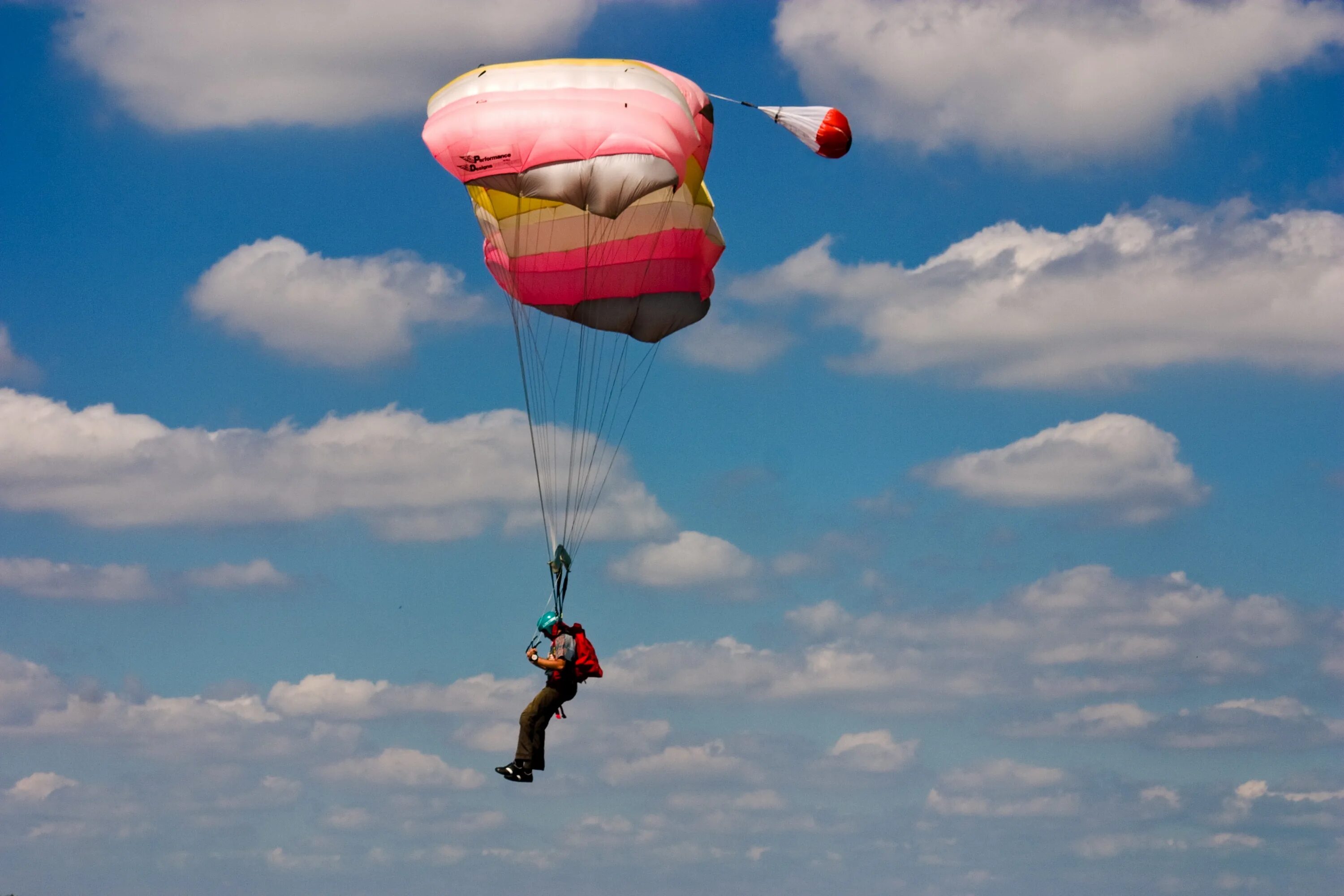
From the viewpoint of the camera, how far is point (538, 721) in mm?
33031

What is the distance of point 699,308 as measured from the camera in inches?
1496

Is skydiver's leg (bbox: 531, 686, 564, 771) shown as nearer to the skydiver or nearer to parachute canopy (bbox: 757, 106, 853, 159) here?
the skydiver

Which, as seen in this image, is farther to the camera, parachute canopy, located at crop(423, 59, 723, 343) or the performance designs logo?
the performance designs logo

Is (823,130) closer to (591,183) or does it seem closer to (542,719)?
(591,183)

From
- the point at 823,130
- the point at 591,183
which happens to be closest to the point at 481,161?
Result: the point at 591,183

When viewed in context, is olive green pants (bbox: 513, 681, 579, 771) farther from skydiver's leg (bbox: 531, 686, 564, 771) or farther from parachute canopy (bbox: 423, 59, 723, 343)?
parachute canopy (bbox: 423, 59, 723, 343)

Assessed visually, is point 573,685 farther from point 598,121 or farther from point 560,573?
point 598,121

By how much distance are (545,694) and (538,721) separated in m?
0.49

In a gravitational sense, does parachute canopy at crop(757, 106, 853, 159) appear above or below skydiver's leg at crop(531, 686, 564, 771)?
above

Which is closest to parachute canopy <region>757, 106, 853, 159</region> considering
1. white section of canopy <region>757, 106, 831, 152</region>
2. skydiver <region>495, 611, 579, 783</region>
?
white section of canopy <region>757, 106, 831, 152</region>

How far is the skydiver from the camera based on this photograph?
33.0 meters

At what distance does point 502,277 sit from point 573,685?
919 centimetres

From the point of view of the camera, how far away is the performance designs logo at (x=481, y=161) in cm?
3316

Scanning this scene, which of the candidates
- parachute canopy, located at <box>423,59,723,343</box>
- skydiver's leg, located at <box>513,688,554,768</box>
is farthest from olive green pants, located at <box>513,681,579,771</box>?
parachute canopy, located at <box>423,59,723,343</box>
